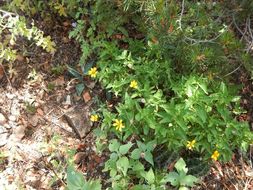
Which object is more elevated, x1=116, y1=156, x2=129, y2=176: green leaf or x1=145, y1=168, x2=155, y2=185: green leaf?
x1=116, y1=156, x2=129, y2=176: green leaf

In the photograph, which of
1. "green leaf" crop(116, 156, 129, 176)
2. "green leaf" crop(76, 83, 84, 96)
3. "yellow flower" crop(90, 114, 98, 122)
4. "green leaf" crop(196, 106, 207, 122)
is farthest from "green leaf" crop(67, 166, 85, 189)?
"green leaf" crop(76, 83, 84, 96)

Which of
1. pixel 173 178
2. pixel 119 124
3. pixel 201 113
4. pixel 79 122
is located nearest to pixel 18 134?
pixel 79 122

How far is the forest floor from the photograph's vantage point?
2.99m

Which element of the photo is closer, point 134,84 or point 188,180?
point 188,180

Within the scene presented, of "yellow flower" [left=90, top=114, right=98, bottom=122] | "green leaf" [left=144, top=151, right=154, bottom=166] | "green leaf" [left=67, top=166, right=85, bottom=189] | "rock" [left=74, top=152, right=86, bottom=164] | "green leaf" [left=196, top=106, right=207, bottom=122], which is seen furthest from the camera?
"rock" [left=74, top=152, right=86, bottom=164]

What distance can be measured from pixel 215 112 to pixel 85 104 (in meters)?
1.04

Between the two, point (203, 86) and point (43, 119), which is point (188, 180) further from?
point (43, 119)

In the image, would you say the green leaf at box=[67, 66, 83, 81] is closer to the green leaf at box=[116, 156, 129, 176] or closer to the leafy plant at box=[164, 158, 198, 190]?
the green leaf at box=[116, 156, 129, 176]

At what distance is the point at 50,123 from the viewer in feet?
10.4

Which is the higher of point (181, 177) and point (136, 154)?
point (136, 154)

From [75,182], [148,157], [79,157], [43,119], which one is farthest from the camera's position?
[43,119]

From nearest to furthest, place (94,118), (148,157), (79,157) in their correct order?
(148,157)
(94,118)
(79,157)

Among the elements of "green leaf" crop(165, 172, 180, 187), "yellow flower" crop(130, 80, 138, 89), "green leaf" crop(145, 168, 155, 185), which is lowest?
"green leaf" crop(165, 172, 180, 187)

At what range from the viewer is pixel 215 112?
9.19ft
